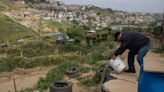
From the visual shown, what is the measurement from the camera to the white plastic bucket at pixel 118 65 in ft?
22.1

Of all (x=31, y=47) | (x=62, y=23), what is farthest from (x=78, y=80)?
(x=62, y=23)

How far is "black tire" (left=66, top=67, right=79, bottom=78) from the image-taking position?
26.3 feet

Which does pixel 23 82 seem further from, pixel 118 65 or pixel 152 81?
pixel 152 81

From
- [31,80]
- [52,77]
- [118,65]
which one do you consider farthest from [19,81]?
[118,65]

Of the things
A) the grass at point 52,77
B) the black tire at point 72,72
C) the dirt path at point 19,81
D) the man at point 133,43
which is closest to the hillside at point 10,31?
the dirt path at point 19,81

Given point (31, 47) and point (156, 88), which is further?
point (31, 47)

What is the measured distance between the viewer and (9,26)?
2040 inches

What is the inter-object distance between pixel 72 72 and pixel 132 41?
90.3 inches

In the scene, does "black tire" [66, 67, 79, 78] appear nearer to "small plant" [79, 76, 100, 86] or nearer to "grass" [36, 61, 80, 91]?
"grass" [36, 61, 80, 91]

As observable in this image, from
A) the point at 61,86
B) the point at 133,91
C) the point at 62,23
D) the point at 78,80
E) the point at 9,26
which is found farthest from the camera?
the point at 62,23

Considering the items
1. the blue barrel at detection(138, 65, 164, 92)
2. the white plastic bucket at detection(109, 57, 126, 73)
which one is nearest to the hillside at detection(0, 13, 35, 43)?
the white plastic bucket at detection(109, 57, 126, 73)

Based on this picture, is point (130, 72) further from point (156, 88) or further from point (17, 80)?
point (17, 80)

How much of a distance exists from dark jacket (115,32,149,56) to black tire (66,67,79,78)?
1919 millimetres

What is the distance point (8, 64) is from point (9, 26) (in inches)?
1587
